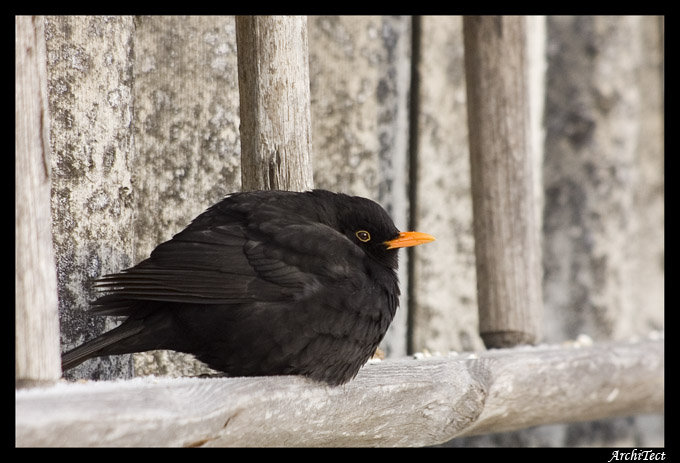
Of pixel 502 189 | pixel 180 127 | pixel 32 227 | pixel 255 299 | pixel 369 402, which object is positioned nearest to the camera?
pixel 32 227

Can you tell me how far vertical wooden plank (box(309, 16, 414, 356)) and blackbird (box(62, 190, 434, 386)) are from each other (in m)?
1.76

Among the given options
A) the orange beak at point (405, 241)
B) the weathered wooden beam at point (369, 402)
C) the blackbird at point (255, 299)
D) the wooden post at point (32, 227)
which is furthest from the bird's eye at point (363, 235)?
the wooden post at point (32, 227)

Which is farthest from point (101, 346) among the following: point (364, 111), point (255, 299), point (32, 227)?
point (364, 111)

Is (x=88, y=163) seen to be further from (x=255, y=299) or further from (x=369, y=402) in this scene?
(x=369, y=402)

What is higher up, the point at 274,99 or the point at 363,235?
the point at 274,99

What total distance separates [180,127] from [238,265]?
4.30 feet

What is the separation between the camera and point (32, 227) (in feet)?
8.38

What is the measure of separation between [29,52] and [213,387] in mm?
1122

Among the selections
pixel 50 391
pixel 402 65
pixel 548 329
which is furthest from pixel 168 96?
pixel 548 329

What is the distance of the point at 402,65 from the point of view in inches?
227

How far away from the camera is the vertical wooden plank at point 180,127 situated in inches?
175

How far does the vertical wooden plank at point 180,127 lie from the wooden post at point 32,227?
1.76m

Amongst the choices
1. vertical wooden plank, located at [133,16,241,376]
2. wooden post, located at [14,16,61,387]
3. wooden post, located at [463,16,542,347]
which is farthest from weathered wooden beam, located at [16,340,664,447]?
vertical wooden plank, located at [133,16,241,376]
